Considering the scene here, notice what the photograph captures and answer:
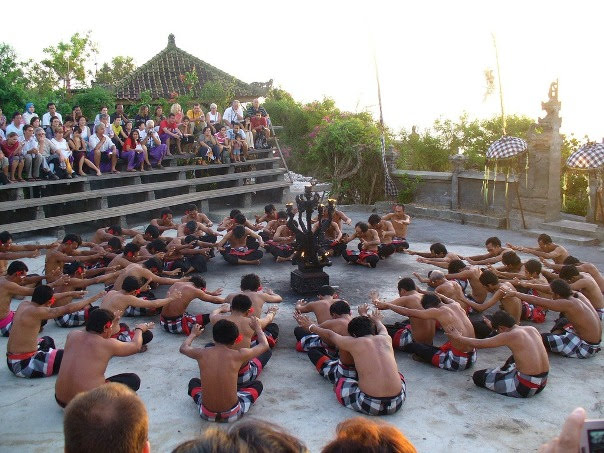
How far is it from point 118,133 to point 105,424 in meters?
15.2

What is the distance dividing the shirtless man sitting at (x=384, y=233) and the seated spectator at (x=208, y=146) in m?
8.00

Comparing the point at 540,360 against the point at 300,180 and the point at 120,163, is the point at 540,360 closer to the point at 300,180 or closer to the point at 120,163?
the point at 120,163

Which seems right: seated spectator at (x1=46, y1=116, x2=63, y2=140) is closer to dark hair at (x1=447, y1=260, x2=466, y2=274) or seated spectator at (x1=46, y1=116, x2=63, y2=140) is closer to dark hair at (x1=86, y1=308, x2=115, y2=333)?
dark hair at (x1=86, y1=308, x2=115, y2=333)

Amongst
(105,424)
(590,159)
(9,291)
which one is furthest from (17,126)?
(590,159)

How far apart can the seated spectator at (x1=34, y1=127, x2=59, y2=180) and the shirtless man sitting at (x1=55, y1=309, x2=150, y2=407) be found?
9.59m

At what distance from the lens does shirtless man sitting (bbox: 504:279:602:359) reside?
24.8 ft

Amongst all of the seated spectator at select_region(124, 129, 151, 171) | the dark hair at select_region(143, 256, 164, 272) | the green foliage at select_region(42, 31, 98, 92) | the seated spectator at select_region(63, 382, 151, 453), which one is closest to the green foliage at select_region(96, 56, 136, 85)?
the green foliage at select_region(42, 31, 98, 92)

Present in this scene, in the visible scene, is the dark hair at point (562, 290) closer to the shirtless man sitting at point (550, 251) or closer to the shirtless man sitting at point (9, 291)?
the shirtless man sitting at point (550, 251)

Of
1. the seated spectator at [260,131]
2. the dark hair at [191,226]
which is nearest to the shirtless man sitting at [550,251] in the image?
the dark hair at [191,226]

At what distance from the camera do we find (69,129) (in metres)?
15.4

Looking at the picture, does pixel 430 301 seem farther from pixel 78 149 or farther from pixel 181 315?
pixel 78 149

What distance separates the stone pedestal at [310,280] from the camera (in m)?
10.3

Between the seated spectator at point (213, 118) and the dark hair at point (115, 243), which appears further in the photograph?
the seated spectator at point (213, 118)

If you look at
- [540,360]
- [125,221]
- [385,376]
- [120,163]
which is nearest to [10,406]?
[385,376]
